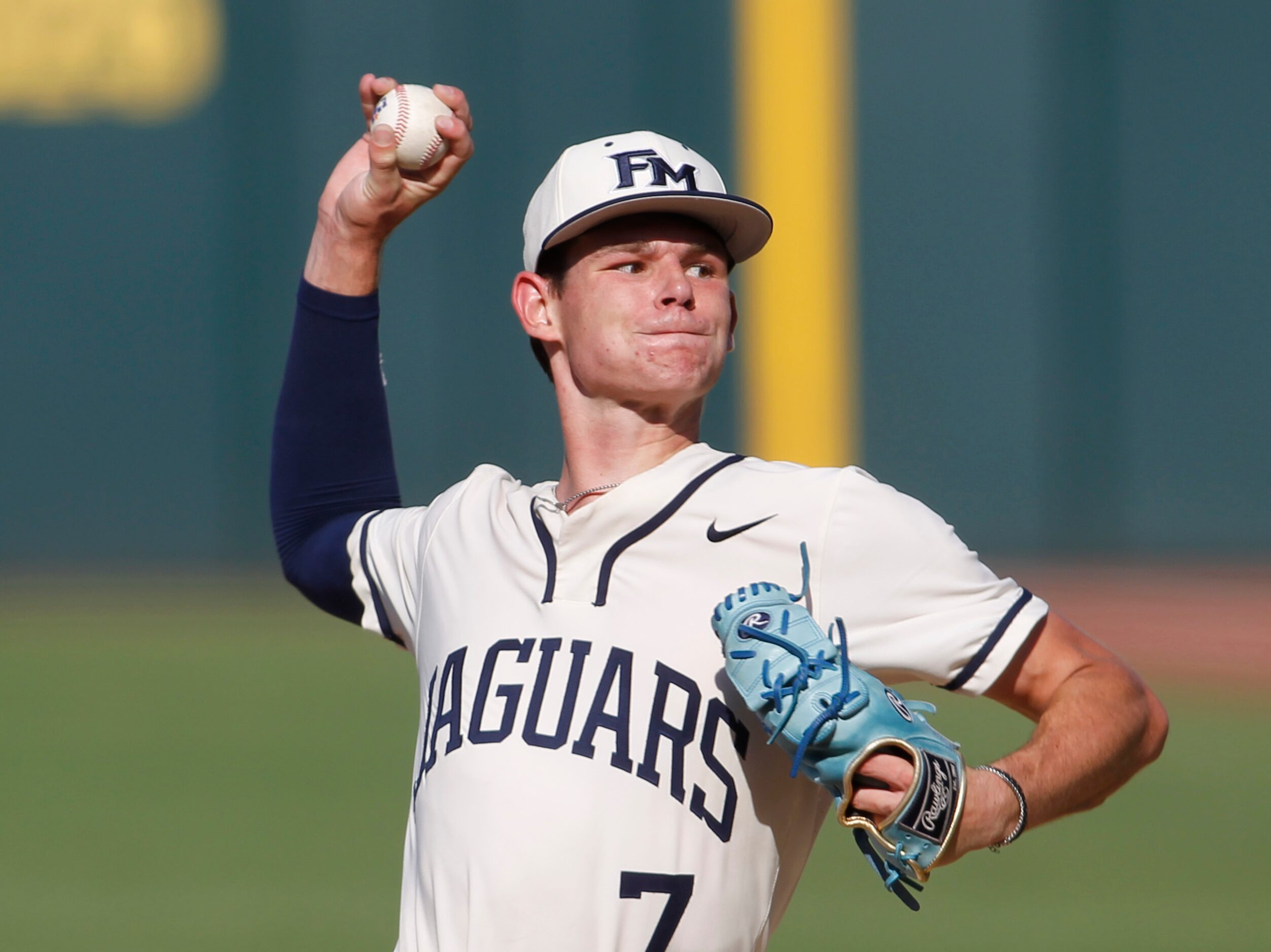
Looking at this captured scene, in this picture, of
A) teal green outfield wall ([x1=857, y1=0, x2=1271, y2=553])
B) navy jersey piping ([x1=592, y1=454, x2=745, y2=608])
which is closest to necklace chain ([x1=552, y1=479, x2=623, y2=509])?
navy jersey piping ([x1=592, y1=454, x2=745, y2=608])

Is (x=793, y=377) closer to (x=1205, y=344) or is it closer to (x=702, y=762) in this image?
(x=1205, y=344)

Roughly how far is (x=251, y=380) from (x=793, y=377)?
3306 millimetres

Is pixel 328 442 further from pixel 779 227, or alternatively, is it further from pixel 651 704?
pixel 779 227

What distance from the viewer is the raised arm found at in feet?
8.23

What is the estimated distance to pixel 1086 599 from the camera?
27.4 ft

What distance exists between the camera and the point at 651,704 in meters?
2.00

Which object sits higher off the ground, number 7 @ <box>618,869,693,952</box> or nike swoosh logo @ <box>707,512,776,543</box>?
nike swoosh logo @ <box>707,512,776,543</box>

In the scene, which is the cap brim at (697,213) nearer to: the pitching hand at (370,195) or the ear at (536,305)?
the ear at (536,305)

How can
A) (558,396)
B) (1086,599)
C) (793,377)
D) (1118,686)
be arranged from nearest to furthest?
(1118,686) < (558,396) < (1086,599) < (793,377)

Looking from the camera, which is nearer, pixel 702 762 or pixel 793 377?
→ pixel 702 762

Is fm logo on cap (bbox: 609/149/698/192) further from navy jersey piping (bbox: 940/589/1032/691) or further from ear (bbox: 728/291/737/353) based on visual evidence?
navy jersey piping (bbox: 940/589/1032/691)

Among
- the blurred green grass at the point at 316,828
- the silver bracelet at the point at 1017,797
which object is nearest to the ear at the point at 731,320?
the silver bracelet at the point at 1017,797

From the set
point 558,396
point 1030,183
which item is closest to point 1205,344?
point 1030,183

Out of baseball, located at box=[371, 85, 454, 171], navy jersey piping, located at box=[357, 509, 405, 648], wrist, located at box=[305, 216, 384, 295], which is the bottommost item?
navy jersey piping, located at box=[357, 509, 405, 648]
